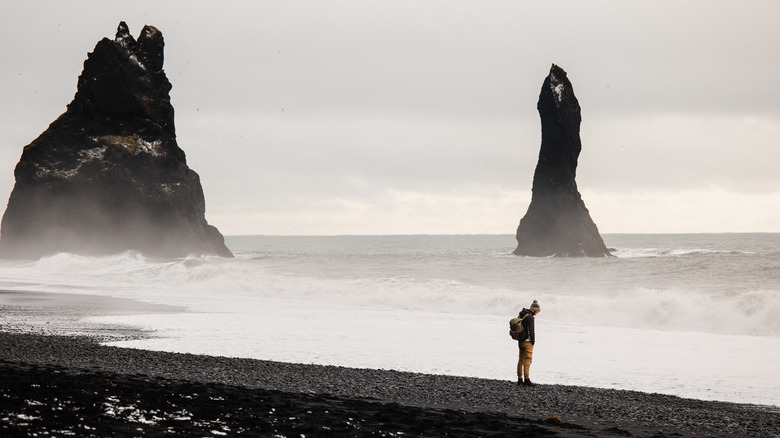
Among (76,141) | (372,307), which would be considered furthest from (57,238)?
(372,307)

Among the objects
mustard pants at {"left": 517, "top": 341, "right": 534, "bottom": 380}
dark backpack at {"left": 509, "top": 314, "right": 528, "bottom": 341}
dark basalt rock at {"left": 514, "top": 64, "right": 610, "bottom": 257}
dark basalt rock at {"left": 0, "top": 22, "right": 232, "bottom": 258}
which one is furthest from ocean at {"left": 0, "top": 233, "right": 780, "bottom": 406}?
dark basalt rock at {"left": 0, "top": 22, "right": 232, "bottom": 258}

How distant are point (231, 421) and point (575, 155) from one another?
81.7 metres

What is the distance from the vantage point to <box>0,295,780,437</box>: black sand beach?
28.5 ft

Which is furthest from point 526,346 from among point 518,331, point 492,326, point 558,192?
point 558,192

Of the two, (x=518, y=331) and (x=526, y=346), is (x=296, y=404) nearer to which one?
(x=518, y=331)

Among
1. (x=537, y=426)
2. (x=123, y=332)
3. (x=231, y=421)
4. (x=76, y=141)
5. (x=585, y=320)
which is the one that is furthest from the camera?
(x=76, y=141)

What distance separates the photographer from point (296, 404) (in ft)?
34.2

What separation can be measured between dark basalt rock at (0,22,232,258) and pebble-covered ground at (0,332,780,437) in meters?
66.1

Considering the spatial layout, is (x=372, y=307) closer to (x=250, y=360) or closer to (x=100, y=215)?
(x=250, y=360)

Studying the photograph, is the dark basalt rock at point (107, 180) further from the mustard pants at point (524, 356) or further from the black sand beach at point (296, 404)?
the mustard pants at point (524, 356)

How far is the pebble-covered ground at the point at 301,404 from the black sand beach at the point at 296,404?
19 mm

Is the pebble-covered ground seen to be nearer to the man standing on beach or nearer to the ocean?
the man standing on beach

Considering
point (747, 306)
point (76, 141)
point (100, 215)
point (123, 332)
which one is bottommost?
point (123, 332)

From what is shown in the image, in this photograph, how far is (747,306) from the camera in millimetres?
26422
